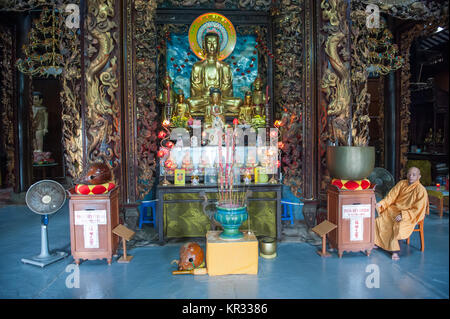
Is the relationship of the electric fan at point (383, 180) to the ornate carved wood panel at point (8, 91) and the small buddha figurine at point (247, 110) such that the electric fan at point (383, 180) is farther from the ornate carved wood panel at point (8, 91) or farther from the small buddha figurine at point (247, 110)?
the ornate carved wood panel at point (8, 91)

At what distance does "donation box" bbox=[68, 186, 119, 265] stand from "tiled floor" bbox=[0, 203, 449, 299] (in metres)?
0.15

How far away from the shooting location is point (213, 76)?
21.3 feet

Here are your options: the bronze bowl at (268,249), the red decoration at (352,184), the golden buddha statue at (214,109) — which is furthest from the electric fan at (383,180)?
the golden buddha statue at (214,109)

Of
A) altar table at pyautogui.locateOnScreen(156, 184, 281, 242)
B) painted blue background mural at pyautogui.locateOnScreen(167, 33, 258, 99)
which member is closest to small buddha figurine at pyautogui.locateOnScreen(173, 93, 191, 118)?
painted blue background mural at pyautogui.locateOnScreen(167, 33, 258, 99)

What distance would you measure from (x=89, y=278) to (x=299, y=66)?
3635 mm

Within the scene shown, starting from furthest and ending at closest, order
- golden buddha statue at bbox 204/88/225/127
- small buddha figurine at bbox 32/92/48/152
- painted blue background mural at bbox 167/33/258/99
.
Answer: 1. small buddha figurine at bbox 32/92/48/152
2. painted blue background mural at bbox 167/33/258/99
3. golden buddha statue at bbox 204/88/225/127

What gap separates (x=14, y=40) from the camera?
724 cm

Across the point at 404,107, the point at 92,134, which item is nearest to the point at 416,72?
the point at 404,107

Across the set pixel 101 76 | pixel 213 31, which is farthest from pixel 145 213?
pixel 213 31

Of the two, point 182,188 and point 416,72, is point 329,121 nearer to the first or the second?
point 182,188

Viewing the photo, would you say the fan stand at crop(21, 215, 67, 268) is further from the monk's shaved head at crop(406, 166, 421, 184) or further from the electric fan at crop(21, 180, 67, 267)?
the monk's shaved head at crop(406, 166, 421, 184)

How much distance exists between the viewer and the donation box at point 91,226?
11.7 ft

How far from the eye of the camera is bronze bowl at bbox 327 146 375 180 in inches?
145

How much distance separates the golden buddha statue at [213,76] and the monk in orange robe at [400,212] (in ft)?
10.3
